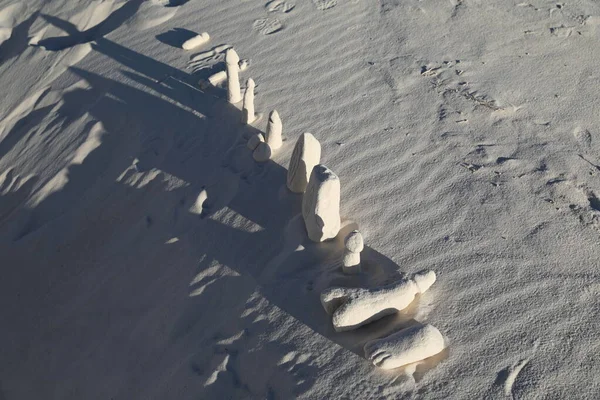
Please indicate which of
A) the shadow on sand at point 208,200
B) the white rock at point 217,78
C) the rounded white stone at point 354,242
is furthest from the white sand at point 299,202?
the rounded white stone at point 354,242

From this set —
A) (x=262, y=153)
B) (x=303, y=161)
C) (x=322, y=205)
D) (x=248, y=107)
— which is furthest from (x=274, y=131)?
(x=322, y=205)

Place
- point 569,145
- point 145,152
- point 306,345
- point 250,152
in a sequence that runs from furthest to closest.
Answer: point 145,152, point 250,152, point 569,145, point 306,345

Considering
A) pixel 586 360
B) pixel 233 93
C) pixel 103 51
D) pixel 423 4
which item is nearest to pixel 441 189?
pixel 586 360

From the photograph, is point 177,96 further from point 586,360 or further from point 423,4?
point 586,360

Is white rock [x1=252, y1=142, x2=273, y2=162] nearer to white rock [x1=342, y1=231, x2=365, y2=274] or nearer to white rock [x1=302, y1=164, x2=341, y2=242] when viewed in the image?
white rock [x1=302, y1=164, x2=341, y2=242]

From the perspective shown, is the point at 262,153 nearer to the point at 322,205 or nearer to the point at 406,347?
the point at 322,205

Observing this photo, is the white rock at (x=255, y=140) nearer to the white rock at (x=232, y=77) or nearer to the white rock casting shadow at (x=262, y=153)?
the white rock casting shadow at (x=262, y=153)

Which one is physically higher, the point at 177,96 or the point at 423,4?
the point at 177,96
